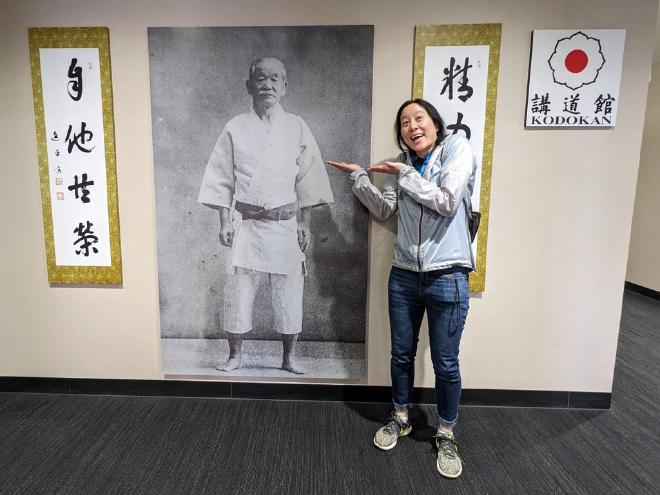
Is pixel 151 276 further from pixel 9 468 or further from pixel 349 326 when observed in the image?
pixel 349 326

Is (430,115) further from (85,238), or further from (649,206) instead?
(649,206)

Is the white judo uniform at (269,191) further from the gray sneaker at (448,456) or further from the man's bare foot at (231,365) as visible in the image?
the gray sneaker at (448,456)

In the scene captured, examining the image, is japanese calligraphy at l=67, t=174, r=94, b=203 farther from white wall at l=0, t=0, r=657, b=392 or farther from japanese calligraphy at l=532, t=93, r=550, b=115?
japanese calligraphy at l=532, t=93, r=550, b=115

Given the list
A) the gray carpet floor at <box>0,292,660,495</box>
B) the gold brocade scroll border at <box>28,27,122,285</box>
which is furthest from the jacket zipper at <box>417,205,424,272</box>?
the gold brocade scroll border at <box>28,27,122,285</box>

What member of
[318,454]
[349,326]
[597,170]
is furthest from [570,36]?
[318,454]

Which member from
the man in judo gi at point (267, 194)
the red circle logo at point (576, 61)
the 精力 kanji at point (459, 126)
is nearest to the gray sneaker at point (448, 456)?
the man in judo gi at point (267, 194)

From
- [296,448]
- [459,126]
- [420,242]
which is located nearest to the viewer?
[420,242]

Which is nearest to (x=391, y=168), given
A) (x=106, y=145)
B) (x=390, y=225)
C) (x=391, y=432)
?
→ (x=390, y=225)

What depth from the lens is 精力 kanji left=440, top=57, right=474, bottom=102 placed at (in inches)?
69.2

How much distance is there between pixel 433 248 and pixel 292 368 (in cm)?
103

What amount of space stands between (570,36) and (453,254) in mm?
1201

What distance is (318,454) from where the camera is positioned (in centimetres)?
166

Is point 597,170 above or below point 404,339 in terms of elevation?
above

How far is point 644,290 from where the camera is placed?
4105 millimetres
